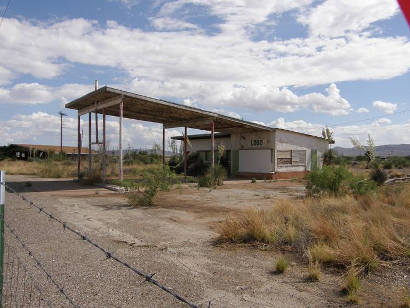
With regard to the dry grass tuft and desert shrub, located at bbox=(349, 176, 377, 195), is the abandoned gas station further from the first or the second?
the dry grass tuft

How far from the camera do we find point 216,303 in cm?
441

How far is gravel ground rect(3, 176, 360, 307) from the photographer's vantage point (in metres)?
4.53

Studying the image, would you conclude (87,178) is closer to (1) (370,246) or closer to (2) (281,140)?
(2) (281,140)

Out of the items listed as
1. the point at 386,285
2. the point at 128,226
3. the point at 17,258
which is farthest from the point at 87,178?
the point at 386,285

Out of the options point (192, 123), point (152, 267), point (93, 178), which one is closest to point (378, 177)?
point (152, 267)

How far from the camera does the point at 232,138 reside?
3041cm

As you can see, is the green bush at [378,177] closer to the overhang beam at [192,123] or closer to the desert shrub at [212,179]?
the desert shrub at [212,179]

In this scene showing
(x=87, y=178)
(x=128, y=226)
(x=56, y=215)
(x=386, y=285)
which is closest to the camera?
(x=386, y=285)

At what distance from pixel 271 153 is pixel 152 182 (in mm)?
15898

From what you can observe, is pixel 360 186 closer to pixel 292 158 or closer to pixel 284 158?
pixel 284 158

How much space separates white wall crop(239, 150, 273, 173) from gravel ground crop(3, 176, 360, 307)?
1728cm

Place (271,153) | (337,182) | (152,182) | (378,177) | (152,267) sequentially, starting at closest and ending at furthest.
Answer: (152,267), (152,182), (337,182), (378,177), (271,153)

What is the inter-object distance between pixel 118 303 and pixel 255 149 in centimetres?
2417

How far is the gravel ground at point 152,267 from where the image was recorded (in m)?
4.53
